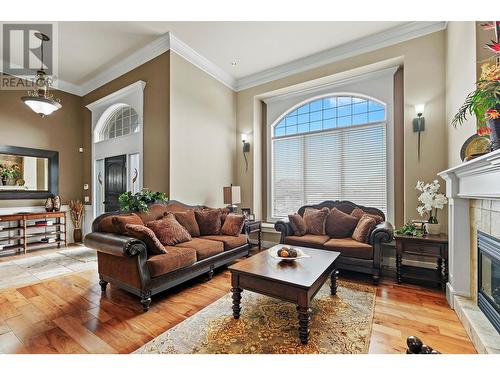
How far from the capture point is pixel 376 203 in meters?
3.94

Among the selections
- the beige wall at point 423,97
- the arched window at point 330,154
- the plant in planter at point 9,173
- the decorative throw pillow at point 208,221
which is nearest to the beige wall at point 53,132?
the plant in planter at point 9,173

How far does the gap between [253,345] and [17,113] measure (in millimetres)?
Result: 6084

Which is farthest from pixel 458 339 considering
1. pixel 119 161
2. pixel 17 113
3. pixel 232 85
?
pixel 17 113

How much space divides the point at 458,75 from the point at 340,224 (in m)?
2.34

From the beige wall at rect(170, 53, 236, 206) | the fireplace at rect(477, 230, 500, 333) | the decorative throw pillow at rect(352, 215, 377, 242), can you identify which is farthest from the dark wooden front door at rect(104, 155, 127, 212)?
the fireplace at rect(477, 230, 500, 333)

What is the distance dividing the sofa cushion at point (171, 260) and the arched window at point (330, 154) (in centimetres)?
257

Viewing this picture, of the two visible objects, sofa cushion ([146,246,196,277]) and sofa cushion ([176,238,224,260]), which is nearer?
sofa cushion ([146,246,196,277])

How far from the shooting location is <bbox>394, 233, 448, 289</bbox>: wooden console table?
2.75 metres

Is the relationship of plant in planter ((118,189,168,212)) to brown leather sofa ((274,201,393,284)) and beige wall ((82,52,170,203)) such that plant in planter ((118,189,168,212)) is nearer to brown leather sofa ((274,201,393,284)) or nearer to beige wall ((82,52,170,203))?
beige wall ((82,52,170,203))

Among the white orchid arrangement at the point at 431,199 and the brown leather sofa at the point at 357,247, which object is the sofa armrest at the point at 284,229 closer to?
the brown leather sofa at the point at 357,247

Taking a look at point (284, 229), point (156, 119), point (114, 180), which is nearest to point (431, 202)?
point (284, 229)

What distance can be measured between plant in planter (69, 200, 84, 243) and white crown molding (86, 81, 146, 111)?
220 centimetres

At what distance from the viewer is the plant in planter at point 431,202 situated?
2934 mm
